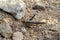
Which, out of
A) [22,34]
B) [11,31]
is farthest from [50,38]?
[11,31]

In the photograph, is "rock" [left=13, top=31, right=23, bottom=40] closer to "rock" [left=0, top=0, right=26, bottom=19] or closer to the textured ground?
the textured ground

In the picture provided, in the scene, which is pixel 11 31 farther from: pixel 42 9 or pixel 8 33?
pixel 42 9

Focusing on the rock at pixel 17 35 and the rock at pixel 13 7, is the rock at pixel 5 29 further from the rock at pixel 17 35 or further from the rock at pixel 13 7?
the rock at pixel 13 7

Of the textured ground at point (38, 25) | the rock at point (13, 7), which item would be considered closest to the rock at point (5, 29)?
the textured ground at point (38, 25)

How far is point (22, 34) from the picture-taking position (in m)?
2.39

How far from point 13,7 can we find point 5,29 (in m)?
0.36

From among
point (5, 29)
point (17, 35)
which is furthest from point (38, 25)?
point (5, 29)

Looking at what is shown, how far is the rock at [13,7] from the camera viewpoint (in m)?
2.46

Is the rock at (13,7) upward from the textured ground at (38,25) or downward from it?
upward

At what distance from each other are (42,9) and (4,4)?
0.69 meters

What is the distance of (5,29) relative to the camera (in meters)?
2.26

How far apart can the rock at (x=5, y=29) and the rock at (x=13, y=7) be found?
23 cm

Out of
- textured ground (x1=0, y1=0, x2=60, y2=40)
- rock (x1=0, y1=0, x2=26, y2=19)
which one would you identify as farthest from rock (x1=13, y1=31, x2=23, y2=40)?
rock (x1=0, y1=0, x2=26, y2=19)

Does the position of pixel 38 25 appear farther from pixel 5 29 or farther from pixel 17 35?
pixel 5 29
